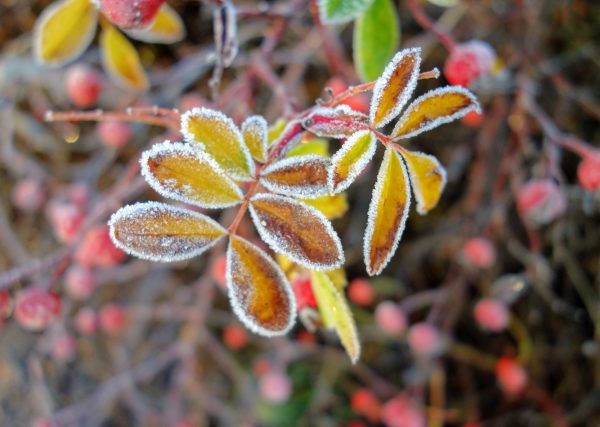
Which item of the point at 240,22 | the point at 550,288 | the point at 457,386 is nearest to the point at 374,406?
the point at 457,386

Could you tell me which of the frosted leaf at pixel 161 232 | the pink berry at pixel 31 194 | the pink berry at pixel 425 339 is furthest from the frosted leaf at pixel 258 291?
the pink berry at pixel 31 194

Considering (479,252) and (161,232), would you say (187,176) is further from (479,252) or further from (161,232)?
(479,252)

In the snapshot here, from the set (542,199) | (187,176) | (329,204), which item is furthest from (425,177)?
(542,199)

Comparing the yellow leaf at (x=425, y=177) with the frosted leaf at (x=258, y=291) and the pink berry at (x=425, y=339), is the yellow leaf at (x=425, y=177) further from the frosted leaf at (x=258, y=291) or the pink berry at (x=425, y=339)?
the pink berry at (x=425, y=339)

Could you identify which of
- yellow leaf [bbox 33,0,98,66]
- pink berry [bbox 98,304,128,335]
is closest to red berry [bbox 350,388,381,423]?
pink berry [bbox 98,304,128,335]

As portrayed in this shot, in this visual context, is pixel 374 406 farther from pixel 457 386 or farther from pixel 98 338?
pixel 98 338
